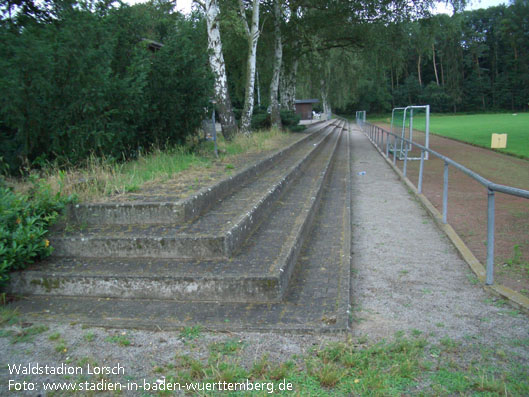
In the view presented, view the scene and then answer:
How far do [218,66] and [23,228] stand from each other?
10.4m

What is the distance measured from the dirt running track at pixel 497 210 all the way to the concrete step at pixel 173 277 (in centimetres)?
257

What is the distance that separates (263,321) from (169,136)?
7259mm

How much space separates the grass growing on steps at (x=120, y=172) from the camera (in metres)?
5.91

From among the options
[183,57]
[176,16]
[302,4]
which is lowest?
[183,57]

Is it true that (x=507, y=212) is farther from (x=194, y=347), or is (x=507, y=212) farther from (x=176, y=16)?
(x=176, y=16)

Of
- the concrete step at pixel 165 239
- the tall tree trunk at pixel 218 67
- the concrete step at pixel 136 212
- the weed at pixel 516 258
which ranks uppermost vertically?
the tall tree trunk at pixel 218 67

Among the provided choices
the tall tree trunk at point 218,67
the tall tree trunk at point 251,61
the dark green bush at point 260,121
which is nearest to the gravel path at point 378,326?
the tall tree trunk at point 218,67

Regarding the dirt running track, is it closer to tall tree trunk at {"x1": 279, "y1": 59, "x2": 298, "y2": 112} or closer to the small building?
tall tree trunk at {"x1": 279, "y1": 59, "x2": 298, "y2": 112}

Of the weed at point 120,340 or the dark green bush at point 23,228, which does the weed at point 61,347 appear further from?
the dark green bush at point 23,228

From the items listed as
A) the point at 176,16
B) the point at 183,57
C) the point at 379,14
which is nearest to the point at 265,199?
the point at 183,57

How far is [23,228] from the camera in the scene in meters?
4.50

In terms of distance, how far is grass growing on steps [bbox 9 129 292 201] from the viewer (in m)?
5.91

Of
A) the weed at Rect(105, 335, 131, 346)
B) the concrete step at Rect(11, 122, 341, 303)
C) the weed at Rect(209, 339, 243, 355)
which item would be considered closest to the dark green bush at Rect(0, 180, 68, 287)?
the concrete step at Rect(11, 122, 341, 303)

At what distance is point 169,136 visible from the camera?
10.2 meters
